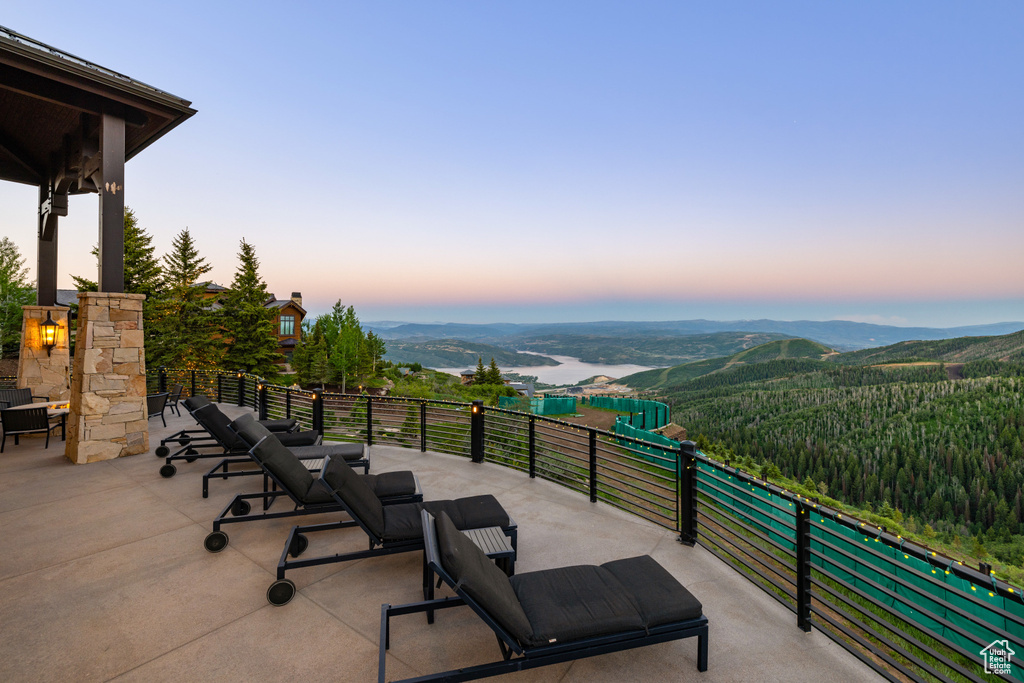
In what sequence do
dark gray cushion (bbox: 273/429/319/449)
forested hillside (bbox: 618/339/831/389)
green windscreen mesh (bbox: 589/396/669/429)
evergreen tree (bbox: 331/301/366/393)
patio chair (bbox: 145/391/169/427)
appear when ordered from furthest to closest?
forested hillside (bbox: 618/339/831/389), evergreen tree (bbox: 331/301/366/393), green windscreen mesh (bbox: 589/396/669/429), patio chair (bbox: 145/391/169/427), dark gray cushion (bbox: 273/429/319/449)

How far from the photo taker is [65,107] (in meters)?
6.81

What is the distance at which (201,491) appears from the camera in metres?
5.14

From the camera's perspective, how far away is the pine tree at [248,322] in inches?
1140

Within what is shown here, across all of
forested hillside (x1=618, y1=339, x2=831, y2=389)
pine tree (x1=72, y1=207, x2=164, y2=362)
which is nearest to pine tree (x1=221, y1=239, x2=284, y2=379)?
pine tree (x1=72, y1=207, x2=164, y2=362)

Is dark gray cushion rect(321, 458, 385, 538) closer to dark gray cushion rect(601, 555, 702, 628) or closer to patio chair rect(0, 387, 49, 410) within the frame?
dark gray cushion rect(601, 555, 702, 628)

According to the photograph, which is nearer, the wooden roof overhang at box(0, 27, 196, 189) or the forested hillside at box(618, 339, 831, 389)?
the wooden roof overhang at box(0, 27, 196, 189)

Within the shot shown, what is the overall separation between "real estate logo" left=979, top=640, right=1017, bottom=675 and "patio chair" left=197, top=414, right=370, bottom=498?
191 inches

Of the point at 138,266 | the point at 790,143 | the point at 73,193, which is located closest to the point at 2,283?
the point at 138,266

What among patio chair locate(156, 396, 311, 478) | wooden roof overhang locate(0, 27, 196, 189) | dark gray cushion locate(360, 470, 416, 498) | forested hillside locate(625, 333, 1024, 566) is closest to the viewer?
dark gray cushion locate(360, 470, 416, 498)

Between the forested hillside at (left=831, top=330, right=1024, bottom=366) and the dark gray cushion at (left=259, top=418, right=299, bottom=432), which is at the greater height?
the dark gray cushion at (left=259, top=418, right=299, bottom=432)

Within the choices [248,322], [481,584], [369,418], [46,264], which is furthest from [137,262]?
[481,584]

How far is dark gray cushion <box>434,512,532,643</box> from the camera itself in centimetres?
205

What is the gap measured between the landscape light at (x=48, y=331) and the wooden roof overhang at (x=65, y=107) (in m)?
2.87

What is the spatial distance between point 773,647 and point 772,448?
46.8 m
